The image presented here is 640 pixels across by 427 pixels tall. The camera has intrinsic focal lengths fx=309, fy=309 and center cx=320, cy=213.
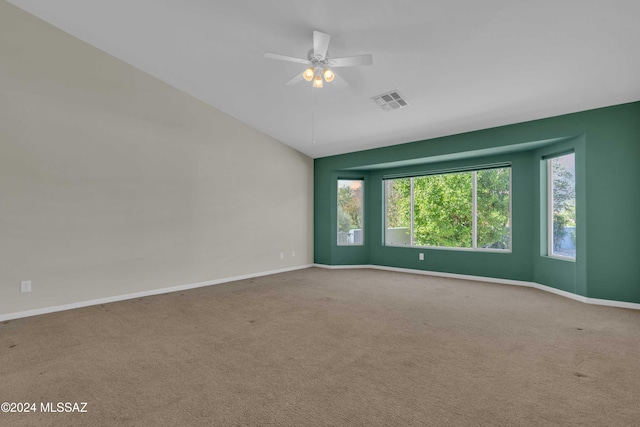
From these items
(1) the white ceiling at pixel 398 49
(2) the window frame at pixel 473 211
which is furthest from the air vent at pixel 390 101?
(2) the window frame at pixel 473 211

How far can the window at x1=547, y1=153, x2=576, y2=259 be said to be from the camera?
470cm

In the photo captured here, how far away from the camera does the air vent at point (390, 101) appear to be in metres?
4.40

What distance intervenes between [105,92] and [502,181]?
6.58m

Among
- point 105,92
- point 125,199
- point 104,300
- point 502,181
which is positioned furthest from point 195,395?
point 502,181

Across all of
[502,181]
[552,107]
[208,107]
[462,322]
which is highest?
[208,107]

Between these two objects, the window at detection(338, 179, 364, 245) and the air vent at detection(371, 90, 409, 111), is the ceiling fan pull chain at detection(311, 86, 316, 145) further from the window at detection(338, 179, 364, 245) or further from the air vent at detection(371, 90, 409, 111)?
the window at detection(338, 179, 364, 245)

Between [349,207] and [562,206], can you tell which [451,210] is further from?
[349,207]

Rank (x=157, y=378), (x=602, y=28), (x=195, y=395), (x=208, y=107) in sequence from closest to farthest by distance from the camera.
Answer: (x=195, y=395)
(x=157, y=378)
(x=602, y=28)
(x=208, y=107)

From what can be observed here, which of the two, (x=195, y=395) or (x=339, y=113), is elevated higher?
(x=339, y=113)

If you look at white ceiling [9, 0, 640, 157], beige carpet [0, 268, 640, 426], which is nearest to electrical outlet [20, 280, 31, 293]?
beige carpet [0, 268, 640, 426]

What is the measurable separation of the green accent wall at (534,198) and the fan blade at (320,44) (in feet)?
10.9

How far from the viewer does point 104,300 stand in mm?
4238

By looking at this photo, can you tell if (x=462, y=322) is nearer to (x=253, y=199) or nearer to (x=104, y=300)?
(x=253, y=199)

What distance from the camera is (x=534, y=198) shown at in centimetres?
523
